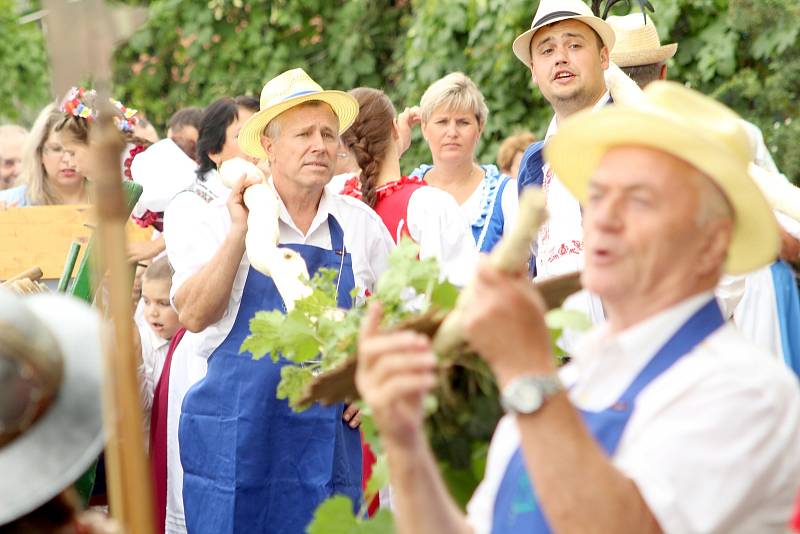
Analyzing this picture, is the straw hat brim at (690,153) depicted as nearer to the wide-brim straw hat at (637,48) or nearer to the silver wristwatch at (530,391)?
the silver wristwatch at (530,391)

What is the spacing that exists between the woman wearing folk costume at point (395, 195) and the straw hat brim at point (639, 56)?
97 cm

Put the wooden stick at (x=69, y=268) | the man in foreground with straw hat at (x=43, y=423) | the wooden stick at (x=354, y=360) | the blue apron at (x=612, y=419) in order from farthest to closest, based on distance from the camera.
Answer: the wooden stick at (x=69, y=268) → the wooden stick at (x=354, y=360) → the blue apron at (x=612, y=419) → the man in foreground with straw hat at (x=43, y=423)

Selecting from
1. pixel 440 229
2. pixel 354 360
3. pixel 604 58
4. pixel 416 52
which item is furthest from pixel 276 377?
pixel 416 52

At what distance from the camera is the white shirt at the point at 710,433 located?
2410mm

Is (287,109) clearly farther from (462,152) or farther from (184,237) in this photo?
(462,152)

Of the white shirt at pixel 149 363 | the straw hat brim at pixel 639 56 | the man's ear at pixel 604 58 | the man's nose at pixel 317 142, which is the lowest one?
the white shirt at pixel 149 363

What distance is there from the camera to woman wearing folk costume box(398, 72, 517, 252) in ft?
22.6

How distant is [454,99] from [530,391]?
506 cm

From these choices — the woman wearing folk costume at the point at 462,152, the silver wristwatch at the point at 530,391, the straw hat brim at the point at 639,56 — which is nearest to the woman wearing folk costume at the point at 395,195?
the woman wearing folk costume at the point at 462,152

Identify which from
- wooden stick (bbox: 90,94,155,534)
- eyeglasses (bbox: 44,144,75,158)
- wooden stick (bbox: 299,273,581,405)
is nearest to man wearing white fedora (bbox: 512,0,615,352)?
wooden stick (bbox: 299,273,581,405)

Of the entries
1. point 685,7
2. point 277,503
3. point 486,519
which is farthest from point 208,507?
point 685,7

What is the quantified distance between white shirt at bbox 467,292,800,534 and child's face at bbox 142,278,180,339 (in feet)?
15.4

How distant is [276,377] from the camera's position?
17.9ft

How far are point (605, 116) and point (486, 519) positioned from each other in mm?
802
